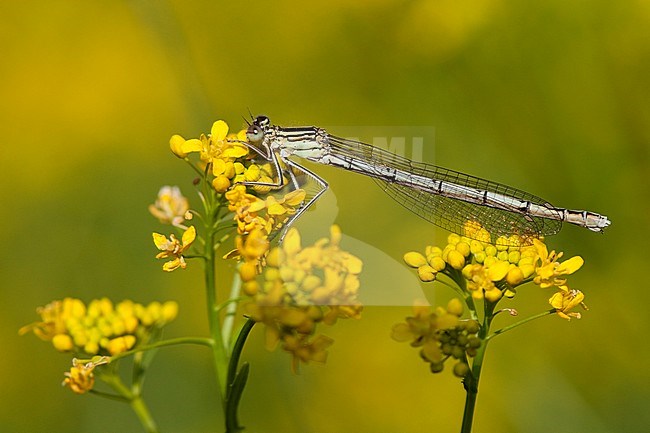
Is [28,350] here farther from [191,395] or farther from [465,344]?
[465,344]

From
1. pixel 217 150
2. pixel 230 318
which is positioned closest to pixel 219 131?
pixel 217 150

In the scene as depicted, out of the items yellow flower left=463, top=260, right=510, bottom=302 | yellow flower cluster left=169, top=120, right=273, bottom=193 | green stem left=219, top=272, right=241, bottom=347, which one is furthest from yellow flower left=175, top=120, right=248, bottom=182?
→ yellow flower left=463, top=260, right=510, bottom=302

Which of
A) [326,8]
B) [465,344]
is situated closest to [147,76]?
[326,8]

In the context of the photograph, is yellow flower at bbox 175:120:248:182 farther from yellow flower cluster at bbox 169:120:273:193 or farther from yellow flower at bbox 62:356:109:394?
yellow flower at bbox 62:356:109:394

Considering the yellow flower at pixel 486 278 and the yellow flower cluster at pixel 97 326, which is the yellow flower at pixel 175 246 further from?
the yellow flower at pixel 486 278

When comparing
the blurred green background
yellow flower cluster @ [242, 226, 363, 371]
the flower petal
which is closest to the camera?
yellow flower cluster @ [242, 226, 363, 371]

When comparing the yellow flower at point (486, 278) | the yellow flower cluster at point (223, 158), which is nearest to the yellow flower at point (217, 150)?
the yellow flower cluster at point (223, 158)

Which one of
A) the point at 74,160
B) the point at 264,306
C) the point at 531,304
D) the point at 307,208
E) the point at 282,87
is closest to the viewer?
the point at 264,306
